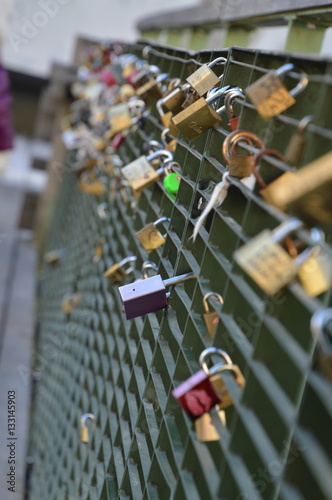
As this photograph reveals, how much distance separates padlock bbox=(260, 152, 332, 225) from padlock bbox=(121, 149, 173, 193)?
130cm

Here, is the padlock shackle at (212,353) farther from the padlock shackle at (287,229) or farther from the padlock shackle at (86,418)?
the padlock shackle at (86,418)

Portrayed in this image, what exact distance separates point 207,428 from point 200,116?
2.29 feet

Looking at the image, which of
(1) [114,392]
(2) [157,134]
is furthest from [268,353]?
(2) [157,134]

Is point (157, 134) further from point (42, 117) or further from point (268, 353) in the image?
point (42, 117)

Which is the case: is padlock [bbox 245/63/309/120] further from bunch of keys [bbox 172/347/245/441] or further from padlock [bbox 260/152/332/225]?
bunch of keys [bbox 172/347/245/441]

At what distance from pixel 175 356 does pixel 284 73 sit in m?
0.74

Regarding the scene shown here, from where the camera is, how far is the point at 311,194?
102 centimetres

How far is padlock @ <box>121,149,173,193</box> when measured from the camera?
2.39 meters

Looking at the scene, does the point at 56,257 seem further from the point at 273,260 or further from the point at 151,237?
the point at 273,260

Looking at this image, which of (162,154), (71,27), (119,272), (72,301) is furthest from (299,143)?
(71,27)

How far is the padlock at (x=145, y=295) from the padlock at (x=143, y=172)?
0.57m

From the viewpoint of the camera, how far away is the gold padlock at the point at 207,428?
4.66ft

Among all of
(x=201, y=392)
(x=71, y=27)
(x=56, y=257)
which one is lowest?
(x=56, y=257)

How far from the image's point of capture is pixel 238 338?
1.39 m
